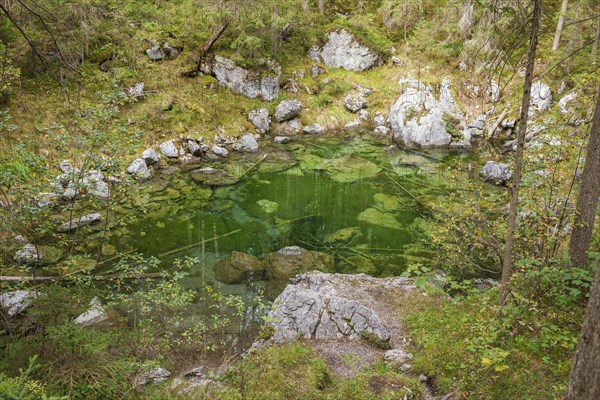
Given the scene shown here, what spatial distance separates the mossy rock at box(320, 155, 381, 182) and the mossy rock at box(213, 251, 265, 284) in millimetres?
7439

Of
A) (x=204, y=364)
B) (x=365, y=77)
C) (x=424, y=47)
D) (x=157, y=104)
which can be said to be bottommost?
(x=204, y=364)

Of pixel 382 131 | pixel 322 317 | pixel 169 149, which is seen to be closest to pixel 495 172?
pixel 382 131

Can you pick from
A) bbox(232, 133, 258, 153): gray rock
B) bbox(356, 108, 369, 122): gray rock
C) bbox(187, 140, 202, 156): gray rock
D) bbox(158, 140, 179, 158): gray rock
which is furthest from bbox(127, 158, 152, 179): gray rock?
bbox(356, 108, 369, 122): gray rock

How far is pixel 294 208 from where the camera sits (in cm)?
1438

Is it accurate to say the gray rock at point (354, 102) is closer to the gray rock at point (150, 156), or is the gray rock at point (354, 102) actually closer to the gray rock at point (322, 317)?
the gray rock at point (150, 156)

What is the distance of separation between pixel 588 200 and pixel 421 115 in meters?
17.6

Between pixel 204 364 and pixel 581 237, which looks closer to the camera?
pixel 581 237

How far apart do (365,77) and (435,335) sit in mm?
22151

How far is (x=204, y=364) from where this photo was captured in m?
7.05

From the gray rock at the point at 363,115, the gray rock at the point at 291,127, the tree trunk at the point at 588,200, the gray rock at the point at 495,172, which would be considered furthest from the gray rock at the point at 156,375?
the gray rock at the point at 363,115

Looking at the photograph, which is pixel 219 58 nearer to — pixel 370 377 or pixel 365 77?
pixel 365 77

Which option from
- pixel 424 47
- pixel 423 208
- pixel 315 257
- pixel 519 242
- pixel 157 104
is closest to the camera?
pixel 519 242

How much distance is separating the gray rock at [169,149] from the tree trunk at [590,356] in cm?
1745

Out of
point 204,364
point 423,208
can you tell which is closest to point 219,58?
point 423,208
